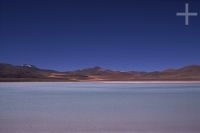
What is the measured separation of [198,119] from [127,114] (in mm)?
1180

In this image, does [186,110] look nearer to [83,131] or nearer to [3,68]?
[83,131]

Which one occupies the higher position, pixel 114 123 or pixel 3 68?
pixel 3 68

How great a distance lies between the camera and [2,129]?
4648mm

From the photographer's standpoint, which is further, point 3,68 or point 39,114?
point 3,68

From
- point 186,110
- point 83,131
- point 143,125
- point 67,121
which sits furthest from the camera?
point 186,110

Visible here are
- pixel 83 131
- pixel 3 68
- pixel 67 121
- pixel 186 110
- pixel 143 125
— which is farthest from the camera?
pixel 3 68

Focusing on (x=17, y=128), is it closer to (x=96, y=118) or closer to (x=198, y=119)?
(x=96, y=118)

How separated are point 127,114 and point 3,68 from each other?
2.63 metres

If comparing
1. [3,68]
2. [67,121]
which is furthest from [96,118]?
[3,68]

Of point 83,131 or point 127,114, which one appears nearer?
point 83,131

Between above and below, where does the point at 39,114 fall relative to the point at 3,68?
below

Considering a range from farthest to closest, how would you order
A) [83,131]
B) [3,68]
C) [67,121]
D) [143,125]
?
[3,68] < [67,121] < [143,125] < [83,131]

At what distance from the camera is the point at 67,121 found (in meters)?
5.38

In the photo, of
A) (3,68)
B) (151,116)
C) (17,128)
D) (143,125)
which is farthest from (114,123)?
(3,68)
